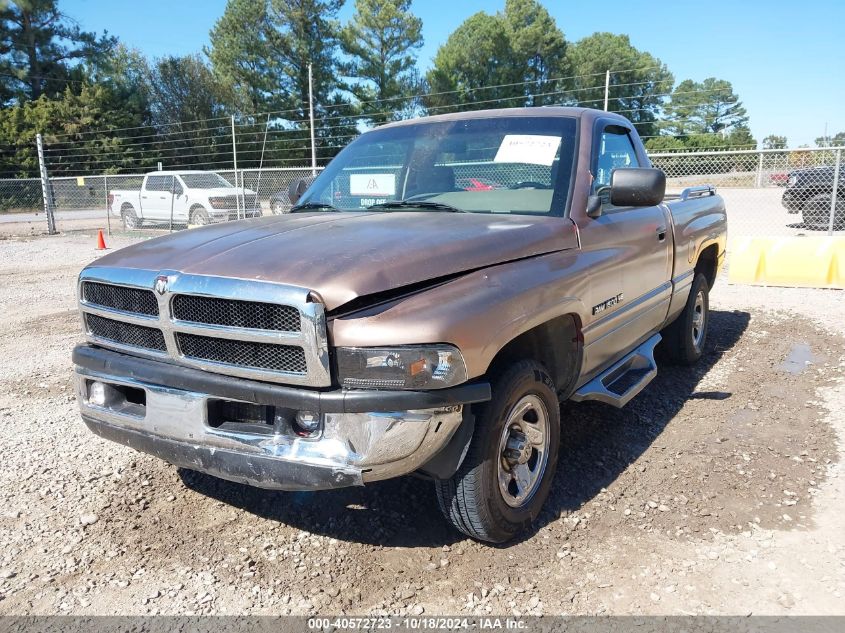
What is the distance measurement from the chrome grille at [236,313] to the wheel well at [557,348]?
1029 millimetres

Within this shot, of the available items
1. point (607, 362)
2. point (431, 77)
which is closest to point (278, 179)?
point (607, 362)

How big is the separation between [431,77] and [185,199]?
108 feet

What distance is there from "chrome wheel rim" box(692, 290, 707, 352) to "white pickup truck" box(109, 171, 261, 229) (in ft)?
37.5

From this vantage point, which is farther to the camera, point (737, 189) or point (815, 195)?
point (737, 189)

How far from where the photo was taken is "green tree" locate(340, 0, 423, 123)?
41156 mm

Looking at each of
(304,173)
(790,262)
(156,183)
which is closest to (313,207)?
(790,262)

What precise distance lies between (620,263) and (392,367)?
1.97 meters

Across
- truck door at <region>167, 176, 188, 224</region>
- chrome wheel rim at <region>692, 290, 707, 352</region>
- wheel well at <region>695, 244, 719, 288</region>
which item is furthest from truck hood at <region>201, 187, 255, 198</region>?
chrome wheel rim at <region>692, 290, 707, 352</region>

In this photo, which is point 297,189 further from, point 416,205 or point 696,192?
point 696,192

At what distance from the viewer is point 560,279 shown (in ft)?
9.78

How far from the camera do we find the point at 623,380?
154 inches

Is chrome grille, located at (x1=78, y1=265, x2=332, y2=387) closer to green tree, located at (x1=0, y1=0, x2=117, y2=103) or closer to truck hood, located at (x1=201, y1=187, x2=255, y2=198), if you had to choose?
truck hood, located at (x1=201, y1=187, x2=255, y2=198)

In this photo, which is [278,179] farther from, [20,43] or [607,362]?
[20,43]

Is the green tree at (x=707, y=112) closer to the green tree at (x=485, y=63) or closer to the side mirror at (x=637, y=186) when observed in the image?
the green tree at (x=485, y=63)
